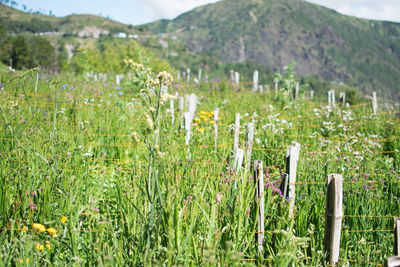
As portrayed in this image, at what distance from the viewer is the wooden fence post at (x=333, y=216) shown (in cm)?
212

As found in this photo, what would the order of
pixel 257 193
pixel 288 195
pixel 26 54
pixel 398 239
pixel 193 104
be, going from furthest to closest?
1. pixel 26 54
2. pixel 193 104
3. pixel 288 195
4. pixel 257 193
5. pixel 398 239

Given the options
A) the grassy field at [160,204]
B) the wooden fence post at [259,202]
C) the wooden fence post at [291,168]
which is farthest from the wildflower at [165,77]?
the wooden fence post at [291,168]

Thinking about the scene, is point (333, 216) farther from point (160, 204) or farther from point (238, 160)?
point (160, 204)

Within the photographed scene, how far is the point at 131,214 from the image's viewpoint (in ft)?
7.09

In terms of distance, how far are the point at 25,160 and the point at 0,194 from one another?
747 mm

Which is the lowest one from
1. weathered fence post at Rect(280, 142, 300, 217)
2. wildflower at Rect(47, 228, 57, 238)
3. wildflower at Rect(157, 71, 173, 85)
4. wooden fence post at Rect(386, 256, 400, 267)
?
wildflower at Rect(47, 228, 57, 238)

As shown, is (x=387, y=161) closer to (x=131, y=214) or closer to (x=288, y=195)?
(x=288, y=195)

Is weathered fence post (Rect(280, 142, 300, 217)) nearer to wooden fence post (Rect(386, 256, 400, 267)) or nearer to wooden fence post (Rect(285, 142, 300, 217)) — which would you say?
wooden fence post (Rect(285, 142, 300, 217))

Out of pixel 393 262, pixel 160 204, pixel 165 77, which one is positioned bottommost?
pixel 393 262

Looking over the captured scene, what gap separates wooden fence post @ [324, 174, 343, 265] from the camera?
2115mm

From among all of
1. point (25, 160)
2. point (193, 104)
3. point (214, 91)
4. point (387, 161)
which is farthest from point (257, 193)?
point (214, 91)

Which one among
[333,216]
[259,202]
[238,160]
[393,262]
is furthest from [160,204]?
[393,262]

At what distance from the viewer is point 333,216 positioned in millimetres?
2148

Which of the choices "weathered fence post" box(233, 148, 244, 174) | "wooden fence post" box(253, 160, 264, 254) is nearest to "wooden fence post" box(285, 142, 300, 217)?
"wooden fence post" box(253, 160, 264, 254)
